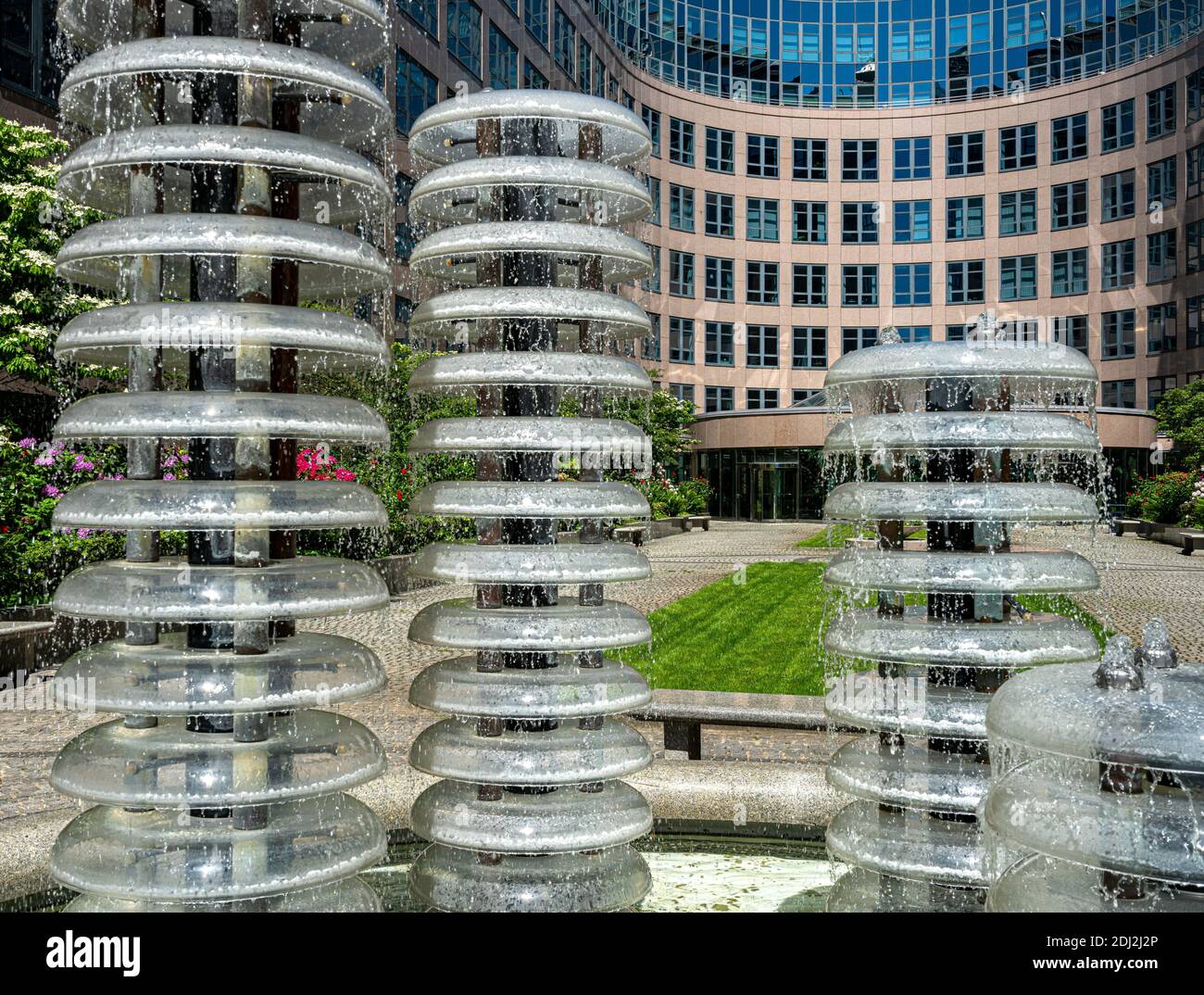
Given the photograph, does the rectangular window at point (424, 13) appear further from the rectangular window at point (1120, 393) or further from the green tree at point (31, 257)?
the rectangular window at point (1120, 393)

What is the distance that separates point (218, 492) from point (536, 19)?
4642 cm

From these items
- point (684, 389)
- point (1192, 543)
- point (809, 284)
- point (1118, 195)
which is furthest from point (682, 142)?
point (1192, 543)

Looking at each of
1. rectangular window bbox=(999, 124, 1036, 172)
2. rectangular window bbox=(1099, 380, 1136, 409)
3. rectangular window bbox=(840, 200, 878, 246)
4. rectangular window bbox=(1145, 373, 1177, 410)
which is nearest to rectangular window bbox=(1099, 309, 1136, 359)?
rectangular window bbox=(1099, 380, 1136, 409)

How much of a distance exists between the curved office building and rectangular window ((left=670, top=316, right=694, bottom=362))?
12cm

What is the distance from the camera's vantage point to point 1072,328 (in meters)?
56.2

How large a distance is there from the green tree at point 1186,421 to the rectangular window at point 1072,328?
33.7 ft

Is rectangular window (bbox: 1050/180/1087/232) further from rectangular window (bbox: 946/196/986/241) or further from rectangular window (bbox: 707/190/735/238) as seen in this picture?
rectangular window (bbox: 707/190/735/238)

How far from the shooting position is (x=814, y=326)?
60844 millimetres

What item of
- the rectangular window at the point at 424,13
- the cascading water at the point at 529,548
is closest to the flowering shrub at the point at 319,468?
the cascading water at the point at 529,548

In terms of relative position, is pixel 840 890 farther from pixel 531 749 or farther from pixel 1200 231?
pixel 1200 231

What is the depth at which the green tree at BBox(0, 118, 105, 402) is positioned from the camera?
15.3 meters

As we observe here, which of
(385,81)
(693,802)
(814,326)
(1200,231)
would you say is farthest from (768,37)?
(693,802)

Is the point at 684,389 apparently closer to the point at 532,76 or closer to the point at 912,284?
the point at 912,284

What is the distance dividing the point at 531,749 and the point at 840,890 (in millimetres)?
1149
